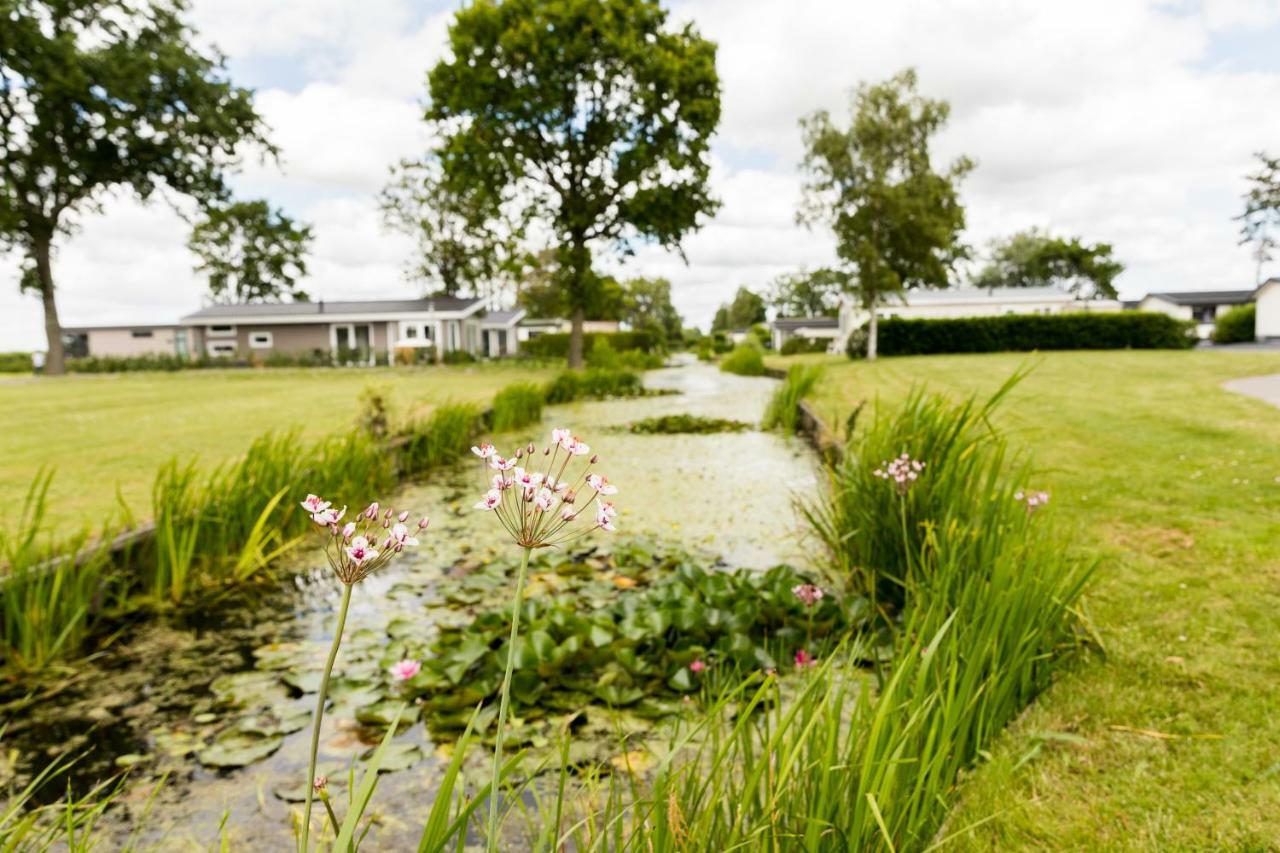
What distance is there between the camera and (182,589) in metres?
3.71

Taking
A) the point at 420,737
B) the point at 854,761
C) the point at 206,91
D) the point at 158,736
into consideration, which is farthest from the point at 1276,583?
the point at 206,91

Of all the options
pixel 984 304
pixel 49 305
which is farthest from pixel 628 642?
pixel 984 304

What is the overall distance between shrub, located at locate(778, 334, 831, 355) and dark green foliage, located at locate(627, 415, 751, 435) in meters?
30.2

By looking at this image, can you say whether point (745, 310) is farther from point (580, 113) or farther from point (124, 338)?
point (580, 113)

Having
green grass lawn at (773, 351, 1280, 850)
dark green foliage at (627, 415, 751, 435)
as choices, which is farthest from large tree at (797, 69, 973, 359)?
green grass lawn at (773, 351, 1280, 850)

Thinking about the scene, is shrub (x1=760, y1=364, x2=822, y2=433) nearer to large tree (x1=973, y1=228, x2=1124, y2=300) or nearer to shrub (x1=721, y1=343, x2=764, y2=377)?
shrub (x1=721, y1=343, x2=764, y2=377)

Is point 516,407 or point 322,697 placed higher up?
point 322,697

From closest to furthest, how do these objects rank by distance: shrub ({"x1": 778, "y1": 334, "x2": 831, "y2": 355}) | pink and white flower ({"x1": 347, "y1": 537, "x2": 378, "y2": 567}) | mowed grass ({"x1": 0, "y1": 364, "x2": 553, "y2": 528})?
pink and white flower ({"x1": 347, "y1": 537, "x2": 378, "y2": 567}) → mowed grass ({"x1": 0, "y1": 364, "x2": 553, "y2": 528}) → shrub ({"x1": 778, "y1": 334, "x2": 831, "y2": 355})

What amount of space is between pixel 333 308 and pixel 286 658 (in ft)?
135

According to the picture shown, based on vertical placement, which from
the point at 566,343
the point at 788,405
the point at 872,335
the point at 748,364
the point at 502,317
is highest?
the point at 502,317

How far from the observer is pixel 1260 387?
10742 mm

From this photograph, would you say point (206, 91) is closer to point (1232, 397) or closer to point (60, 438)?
point (60, 438)

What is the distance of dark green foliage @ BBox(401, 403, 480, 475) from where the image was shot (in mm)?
7379

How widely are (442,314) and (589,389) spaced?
2307 cm
